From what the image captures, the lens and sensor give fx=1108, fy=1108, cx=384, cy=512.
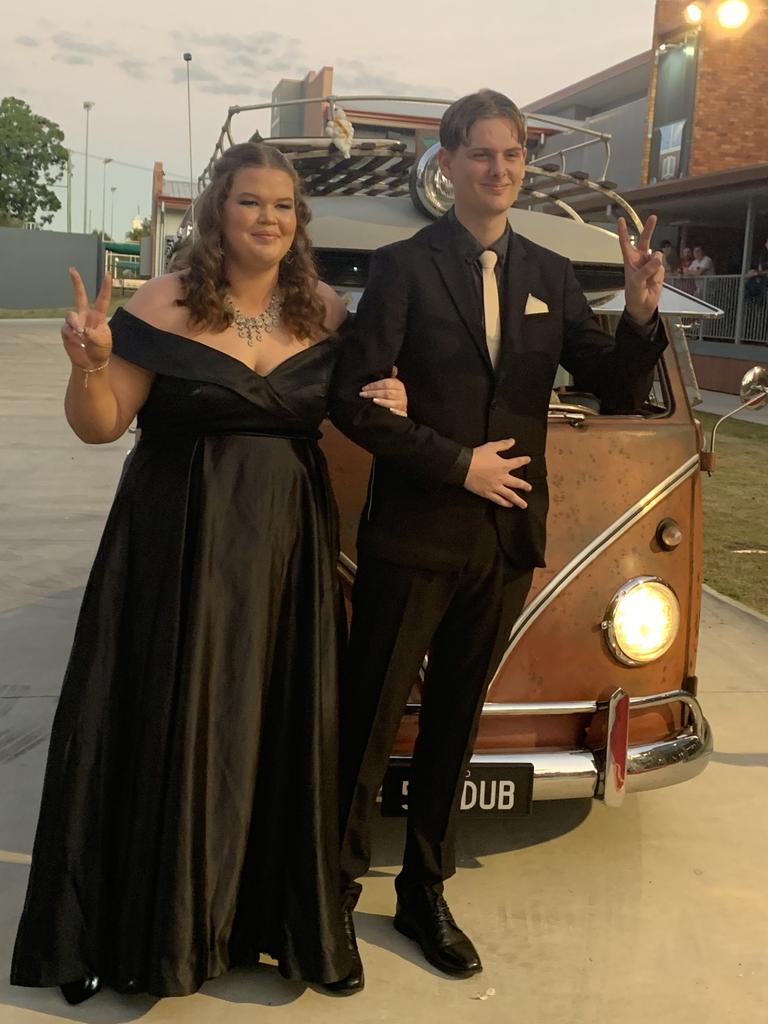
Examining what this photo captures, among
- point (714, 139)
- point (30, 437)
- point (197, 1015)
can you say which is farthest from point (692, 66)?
point (197, 1015)

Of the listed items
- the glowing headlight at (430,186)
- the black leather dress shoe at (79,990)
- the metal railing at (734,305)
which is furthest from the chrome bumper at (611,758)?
the metal railing at (734,305)

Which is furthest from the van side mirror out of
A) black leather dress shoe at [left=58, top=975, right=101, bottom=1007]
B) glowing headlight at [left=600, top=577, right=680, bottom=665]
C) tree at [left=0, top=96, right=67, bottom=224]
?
tree at [left=0, top=96, right=67, bottom=224]

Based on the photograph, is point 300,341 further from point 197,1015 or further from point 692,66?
point 692,66

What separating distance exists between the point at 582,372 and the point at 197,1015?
191cm

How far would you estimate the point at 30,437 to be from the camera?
475 inches

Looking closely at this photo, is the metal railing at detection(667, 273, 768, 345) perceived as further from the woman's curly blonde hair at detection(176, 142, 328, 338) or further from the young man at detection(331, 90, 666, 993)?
the woman's curly blonde hair at detection(176, 142, 328, 338)

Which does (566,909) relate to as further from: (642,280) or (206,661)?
(642,280)

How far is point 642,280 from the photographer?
8.97ft

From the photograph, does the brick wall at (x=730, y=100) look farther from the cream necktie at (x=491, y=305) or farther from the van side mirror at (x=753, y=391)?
the cream necktie at (x=491, y=305)

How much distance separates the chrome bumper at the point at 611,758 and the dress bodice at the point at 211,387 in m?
1.03

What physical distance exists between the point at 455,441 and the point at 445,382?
0.49 ft

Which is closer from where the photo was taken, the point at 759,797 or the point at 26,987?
the point at 26,987

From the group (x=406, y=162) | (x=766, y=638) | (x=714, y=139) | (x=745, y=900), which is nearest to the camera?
(x=745, y=900)

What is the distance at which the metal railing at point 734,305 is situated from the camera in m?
18.3
